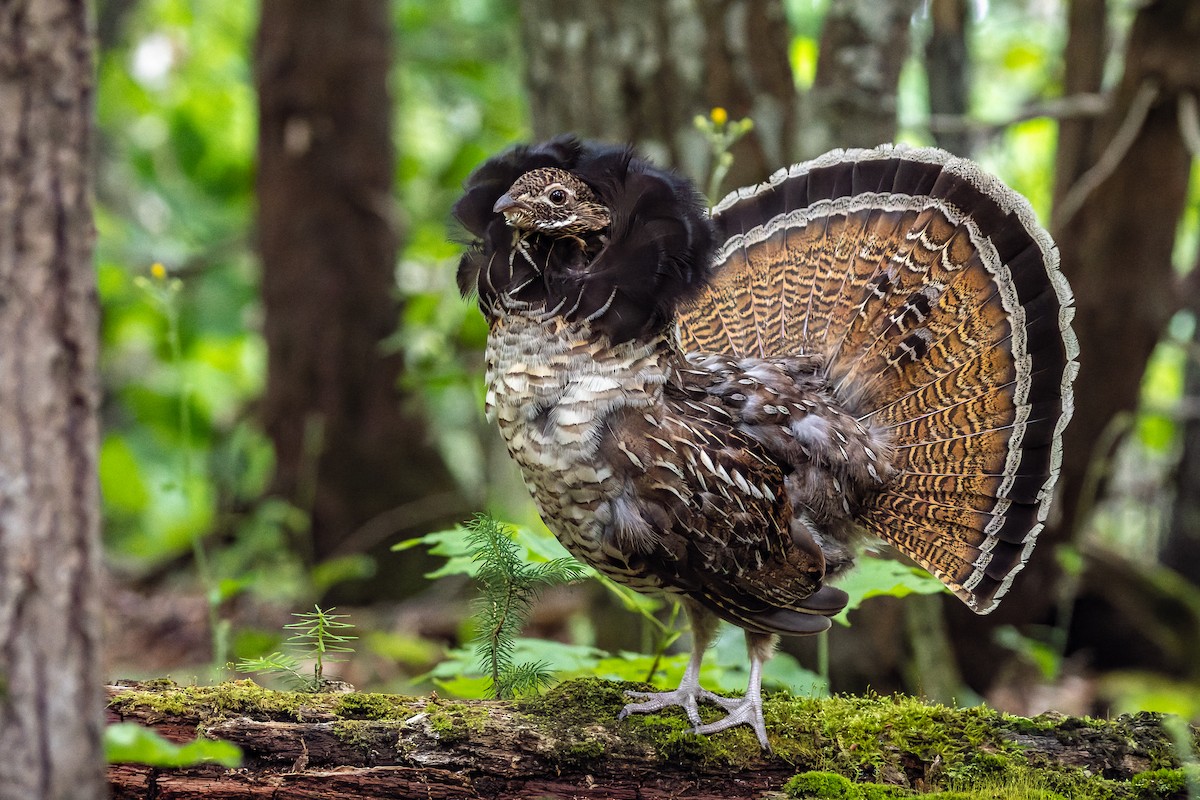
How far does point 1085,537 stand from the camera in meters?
7.47

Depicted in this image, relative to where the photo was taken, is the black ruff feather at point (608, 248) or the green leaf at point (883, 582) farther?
the green leaf at point (883, 582)

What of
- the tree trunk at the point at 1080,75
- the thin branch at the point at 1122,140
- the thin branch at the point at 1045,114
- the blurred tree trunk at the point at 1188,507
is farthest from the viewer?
the blurred tree trunk at the point at 1188,507

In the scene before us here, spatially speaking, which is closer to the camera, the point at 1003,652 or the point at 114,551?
the point at 1003,652

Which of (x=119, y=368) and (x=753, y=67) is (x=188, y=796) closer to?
(x=753, y=67)

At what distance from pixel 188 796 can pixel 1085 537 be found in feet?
21.4

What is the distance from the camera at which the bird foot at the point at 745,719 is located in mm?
3217

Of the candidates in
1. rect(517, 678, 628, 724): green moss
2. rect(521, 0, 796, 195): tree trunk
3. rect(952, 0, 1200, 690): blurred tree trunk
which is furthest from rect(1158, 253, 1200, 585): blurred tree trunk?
rect(517, 678, 628, 724): green moss

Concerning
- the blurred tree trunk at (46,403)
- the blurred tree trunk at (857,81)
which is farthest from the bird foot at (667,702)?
the blurred tree trunk at (857,81)

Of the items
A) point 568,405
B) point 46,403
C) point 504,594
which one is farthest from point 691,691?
point 46,403

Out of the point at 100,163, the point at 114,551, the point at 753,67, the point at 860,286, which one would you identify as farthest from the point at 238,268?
the point at 860,286

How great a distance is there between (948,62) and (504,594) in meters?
5.73

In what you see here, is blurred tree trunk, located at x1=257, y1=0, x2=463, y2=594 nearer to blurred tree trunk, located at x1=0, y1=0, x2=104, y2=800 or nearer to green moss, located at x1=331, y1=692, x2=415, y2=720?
green moss, located at x1=331, y1=692, x2=415, y2=720

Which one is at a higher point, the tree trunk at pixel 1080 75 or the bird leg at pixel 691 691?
the tree trunk at pixel 1080 75

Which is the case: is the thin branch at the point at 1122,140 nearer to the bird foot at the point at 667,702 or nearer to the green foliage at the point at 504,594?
the bird foot at the point at 667,702
